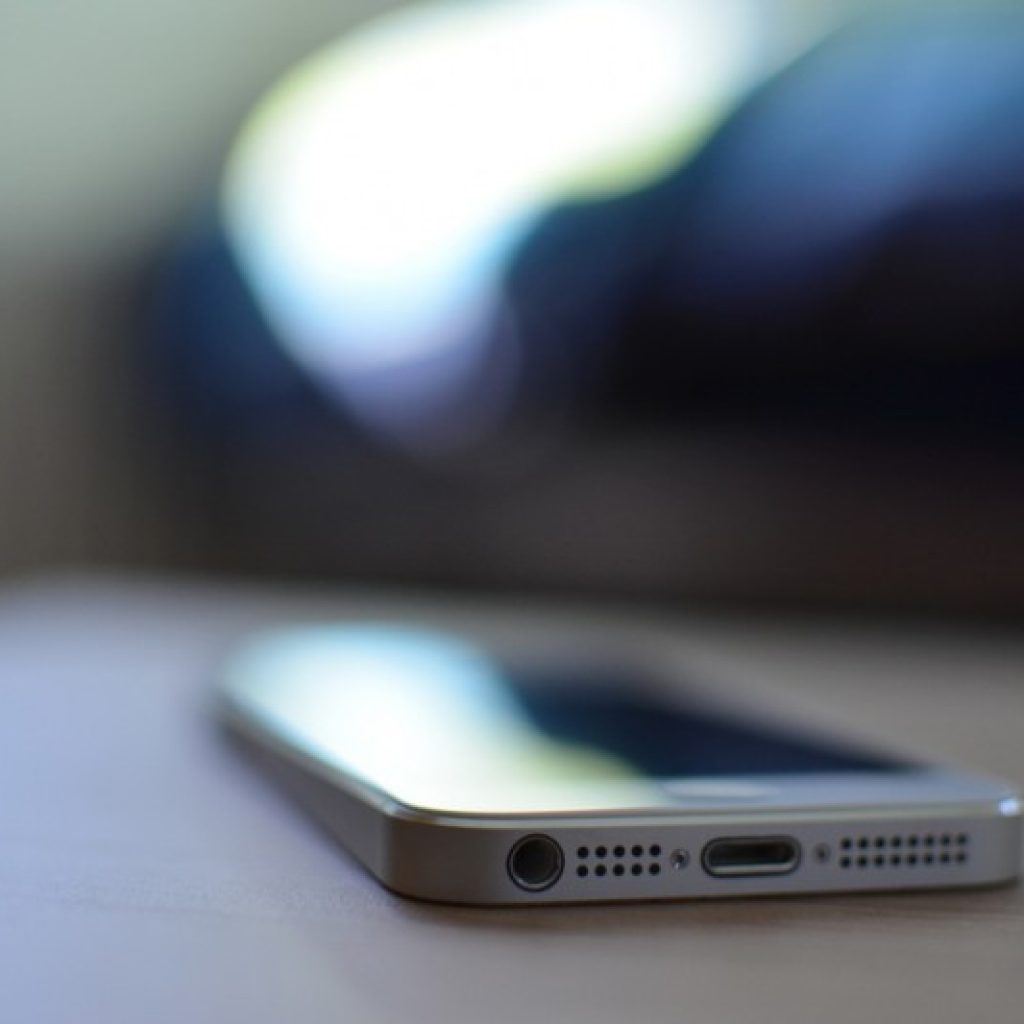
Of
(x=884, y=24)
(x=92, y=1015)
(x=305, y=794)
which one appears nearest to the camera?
(x=92, y=1015)

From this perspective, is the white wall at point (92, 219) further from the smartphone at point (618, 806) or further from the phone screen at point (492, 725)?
the smartphone at point (618, 806)

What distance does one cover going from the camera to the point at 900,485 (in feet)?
3.18

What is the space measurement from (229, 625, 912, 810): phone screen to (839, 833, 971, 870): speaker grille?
4 centimetres

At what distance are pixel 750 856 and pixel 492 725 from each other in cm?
15

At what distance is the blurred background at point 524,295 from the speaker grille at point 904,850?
52cm

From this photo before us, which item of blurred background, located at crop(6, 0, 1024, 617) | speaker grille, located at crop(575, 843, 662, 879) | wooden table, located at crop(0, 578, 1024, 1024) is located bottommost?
wooden table, located at crop(0, 578, 1024, 1024)

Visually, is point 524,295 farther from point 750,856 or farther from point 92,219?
point 750,856

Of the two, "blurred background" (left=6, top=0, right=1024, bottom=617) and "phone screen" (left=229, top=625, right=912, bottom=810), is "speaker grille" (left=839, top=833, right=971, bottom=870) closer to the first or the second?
"phone screen" (left=229, top=625, right=912, bottom=810)

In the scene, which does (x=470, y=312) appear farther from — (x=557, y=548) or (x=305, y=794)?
(x=305, y=794)

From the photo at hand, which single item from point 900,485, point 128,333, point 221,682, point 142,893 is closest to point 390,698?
point 221,682

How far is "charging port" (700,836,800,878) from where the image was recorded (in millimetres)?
430

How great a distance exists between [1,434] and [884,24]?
702mm

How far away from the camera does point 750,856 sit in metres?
0.44

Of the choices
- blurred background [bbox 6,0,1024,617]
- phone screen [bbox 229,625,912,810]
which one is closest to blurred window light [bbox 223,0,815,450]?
blurred background [bbox 6,0,1024,617]
